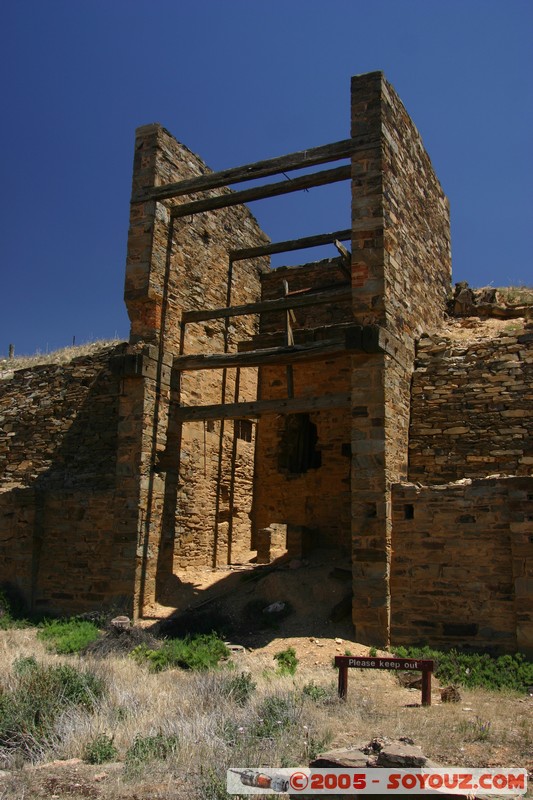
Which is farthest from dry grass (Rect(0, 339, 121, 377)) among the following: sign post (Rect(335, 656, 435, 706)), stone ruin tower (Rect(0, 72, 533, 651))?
sign post (Rect(335, 656, 435, 706))

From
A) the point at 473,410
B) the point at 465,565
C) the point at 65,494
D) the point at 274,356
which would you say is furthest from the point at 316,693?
the point at 65,494

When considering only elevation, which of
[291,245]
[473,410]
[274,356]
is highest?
[291,245]

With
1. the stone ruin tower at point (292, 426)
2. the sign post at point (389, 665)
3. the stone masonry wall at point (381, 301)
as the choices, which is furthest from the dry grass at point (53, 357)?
the sign post at point (389, 665)

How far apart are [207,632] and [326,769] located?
20.1ft

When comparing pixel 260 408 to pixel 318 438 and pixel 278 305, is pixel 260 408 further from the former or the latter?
pixel 318 438

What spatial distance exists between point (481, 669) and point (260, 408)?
5.93 m

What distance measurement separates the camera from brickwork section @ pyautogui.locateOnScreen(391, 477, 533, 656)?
936 cm

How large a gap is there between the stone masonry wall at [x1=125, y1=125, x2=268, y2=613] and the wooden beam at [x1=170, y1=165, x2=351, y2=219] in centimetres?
43

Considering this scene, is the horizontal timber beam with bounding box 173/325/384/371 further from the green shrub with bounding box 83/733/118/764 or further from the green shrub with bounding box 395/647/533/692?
the green shrub with bounding box 83/733/118/764

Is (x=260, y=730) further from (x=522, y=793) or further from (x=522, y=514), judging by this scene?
(x=522, y=514)

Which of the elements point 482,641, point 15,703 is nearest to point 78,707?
point 15,703

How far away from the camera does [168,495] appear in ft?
41.8

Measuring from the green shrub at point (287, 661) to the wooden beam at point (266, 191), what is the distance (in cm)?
838

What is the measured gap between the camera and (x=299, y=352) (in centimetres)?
1202
